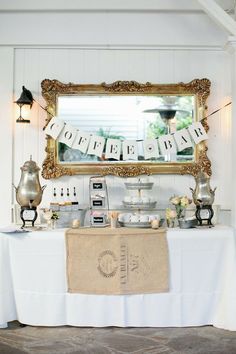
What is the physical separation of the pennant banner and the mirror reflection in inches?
2.3

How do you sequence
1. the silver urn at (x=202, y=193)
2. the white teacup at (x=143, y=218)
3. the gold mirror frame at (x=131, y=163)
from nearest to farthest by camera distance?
the white teacup at (x=143, y=218) < the silver urn at (x=202, y=193) < the gold mirror frame at (x=131, y=163)

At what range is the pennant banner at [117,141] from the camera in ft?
12.0

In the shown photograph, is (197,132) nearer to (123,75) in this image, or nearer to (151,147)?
(151,147)

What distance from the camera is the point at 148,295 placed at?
304 cm

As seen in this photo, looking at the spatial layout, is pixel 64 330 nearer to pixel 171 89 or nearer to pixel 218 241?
pixel 218 241

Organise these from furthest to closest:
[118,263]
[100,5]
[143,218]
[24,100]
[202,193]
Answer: [100,5] → [24,100] → [202,193] → [143,218] → [118,263]

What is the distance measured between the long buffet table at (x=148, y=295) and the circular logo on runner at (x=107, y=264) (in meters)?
0.17

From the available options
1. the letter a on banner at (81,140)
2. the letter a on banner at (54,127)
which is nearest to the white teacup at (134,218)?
the letter a on banner at (81,140)

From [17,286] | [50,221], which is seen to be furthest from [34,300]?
[50,221]

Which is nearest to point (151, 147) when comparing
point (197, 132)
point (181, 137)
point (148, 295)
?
point (181, 137)

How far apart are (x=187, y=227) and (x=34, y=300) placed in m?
1.25

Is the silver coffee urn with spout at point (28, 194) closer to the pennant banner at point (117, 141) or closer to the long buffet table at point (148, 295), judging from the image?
the long buffet table at point (148, 295)

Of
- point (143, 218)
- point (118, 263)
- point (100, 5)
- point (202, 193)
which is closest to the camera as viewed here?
point (118, 263)

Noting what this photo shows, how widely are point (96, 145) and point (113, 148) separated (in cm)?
15
